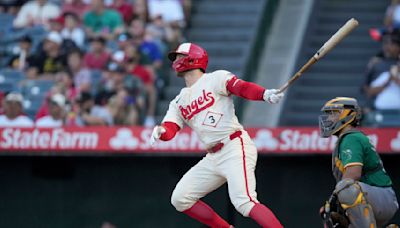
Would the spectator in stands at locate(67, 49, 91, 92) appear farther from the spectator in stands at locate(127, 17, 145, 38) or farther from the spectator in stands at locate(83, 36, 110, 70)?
the spectator in stands at locate(127, 17, 145, 38)

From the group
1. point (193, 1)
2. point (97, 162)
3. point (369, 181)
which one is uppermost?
point (193, 1)

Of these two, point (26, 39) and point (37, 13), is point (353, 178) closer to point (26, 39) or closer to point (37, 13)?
point (26, 39)

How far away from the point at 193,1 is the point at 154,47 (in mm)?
1702

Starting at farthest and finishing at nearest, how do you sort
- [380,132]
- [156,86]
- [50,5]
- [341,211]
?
[50,5], [156,86], [380,132], [341,211]


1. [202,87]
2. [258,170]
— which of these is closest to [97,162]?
[258,170]

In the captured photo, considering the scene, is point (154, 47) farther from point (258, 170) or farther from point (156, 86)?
point (258, 170)

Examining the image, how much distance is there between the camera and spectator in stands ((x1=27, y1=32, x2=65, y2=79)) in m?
13.0

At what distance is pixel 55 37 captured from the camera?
13.3 metres

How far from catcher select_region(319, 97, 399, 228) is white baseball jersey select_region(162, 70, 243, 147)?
0.72m

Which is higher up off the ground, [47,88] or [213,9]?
[213,9]

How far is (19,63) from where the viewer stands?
43.9ft

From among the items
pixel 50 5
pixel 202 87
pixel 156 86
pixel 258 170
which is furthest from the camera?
pixel 50 5

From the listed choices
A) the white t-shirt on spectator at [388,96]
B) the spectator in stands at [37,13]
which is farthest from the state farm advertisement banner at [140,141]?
the spectator in stands at [37,13]

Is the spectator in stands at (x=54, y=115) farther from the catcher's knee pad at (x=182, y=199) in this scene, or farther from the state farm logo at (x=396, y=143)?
the state farm logo at (x=396, y=143)
